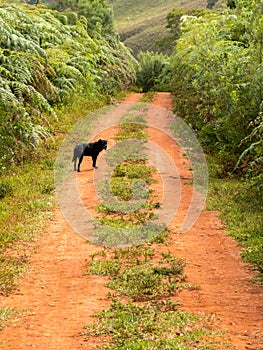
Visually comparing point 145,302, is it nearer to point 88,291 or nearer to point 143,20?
point 88,291

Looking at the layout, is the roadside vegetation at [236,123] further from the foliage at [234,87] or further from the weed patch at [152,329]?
the weed patch at [152,329]

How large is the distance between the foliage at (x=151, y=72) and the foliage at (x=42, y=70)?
2090 mm

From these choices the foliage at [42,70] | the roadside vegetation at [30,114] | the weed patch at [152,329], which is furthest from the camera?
the foliage at [42,70]

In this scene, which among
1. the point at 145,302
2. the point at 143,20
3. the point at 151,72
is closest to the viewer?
the point at 145,302

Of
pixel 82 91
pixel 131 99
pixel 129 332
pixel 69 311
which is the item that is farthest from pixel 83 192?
pixel 131 99

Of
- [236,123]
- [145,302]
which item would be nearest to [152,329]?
[145,302]

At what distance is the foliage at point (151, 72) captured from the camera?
33.7m

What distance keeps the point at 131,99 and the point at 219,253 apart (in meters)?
19.1

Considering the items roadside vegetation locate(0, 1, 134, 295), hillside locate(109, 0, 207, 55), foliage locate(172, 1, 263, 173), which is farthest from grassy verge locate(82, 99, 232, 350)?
hillside locate(109, 0, 207, 55)

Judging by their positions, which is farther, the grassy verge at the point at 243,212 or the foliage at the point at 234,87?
the foliage at the point at 234,87

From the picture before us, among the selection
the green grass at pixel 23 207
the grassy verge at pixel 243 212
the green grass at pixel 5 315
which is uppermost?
the green grass at pixel 5 315

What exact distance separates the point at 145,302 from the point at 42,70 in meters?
8.28

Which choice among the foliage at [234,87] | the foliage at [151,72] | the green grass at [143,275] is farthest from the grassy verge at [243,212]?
the foliage at [151,72]

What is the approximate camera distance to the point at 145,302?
5273 mm
